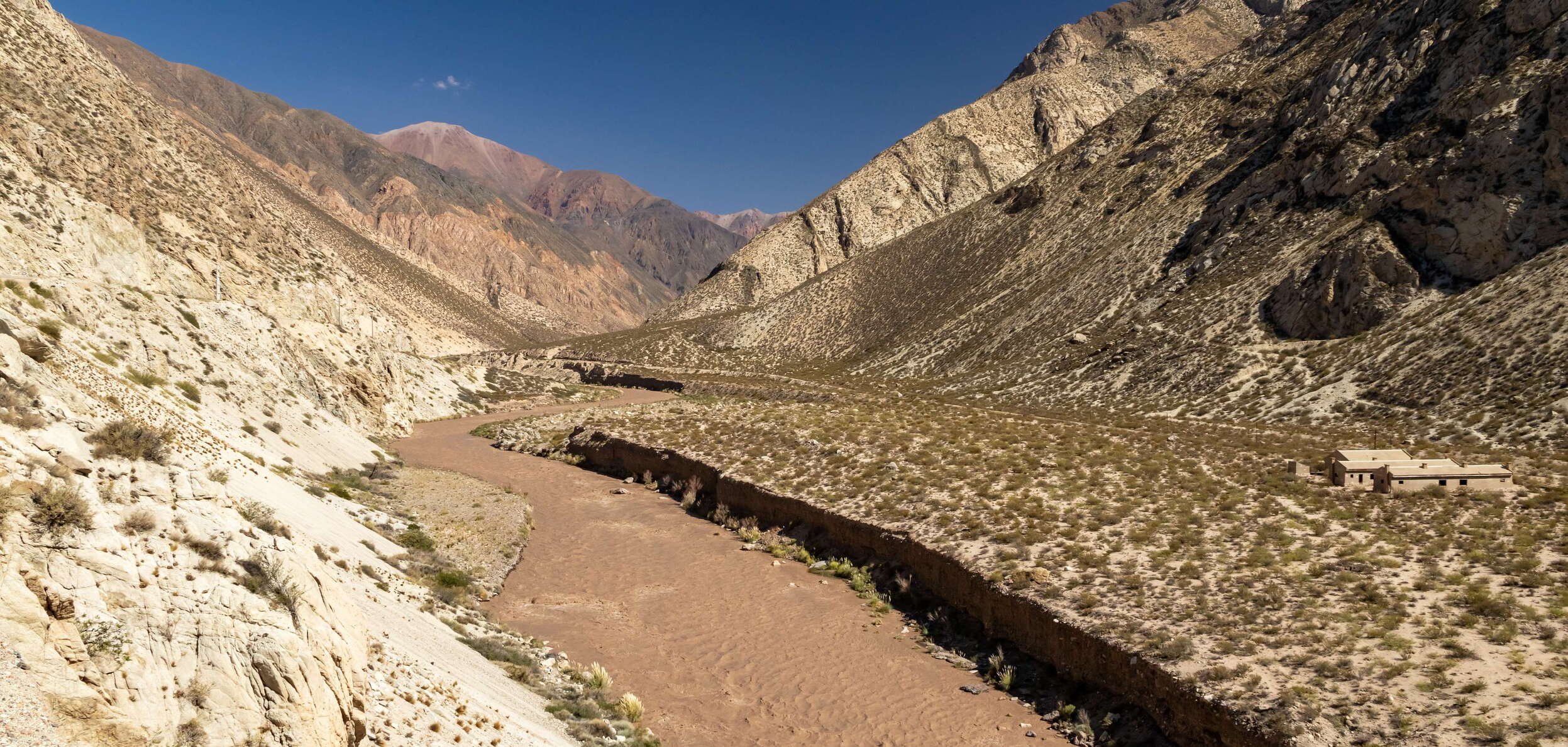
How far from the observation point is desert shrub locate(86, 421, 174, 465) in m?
7.27

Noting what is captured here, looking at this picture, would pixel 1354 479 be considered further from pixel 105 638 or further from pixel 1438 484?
pixel 105 638

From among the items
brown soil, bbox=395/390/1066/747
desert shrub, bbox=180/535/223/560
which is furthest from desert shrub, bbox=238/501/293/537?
brown soil, bbox=395/390/1066/747

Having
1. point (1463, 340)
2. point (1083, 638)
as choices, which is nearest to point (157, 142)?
point (1083, 638)

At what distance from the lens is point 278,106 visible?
192375 millimetres

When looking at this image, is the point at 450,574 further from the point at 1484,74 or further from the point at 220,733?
the point at 1484,74

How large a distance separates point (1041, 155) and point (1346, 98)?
71.3 metres

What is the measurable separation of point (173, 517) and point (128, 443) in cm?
110

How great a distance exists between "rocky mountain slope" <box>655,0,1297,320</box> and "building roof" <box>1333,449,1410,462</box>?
97.5 m

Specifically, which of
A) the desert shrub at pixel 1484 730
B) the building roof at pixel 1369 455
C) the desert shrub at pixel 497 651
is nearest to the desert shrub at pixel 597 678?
the desert shrub at pixel 497 651

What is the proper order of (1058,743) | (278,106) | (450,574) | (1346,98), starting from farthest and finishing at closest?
(278,106)
(1346,98)
(450,574)
(1058,743)

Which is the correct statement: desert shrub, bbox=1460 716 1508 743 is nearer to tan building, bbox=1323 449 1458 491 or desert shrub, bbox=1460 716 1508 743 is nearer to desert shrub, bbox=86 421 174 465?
tan building, bbox=1323 449 1458 491

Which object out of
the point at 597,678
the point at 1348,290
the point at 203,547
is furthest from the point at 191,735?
the point at 1348,290

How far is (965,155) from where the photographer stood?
120m

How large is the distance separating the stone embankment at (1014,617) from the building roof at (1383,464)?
9.40 meters
